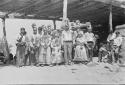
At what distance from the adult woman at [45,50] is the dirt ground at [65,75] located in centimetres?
54

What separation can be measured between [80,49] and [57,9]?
214 inches

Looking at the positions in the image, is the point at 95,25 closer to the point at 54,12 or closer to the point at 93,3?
the point at 54,12

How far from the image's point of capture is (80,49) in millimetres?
11750

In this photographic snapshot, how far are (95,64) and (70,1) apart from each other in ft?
14.1

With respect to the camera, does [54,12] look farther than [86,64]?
Yes

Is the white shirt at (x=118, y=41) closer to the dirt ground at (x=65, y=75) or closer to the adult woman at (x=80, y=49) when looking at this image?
the adult woman at (x=80, y=49)

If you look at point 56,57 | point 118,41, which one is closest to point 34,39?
point 56,57

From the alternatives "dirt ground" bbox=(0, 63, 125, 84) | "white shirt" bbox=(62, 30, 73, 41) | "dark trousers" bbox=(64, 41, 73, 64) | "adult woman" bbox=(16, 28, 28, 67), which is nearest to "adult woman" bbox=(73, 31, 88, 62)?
"dark trousers" bbox=(64, 41, 73, 64)

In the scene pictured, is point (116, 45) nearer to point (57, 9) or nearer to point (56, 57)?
point (56, 57)

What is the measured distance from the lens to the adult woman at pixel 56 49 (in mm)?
11445

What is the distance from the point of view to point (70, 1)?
567 inches

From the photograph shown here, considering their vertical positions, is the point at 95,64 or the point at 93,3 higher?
the point at 93,3

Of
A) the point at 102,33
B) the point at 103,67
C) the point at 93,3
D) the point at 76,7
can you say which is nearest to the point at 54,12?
the point at 76,7

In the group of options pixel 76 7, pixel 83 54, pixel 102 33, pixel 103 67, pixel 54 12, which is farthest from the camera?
pixel 102 33
